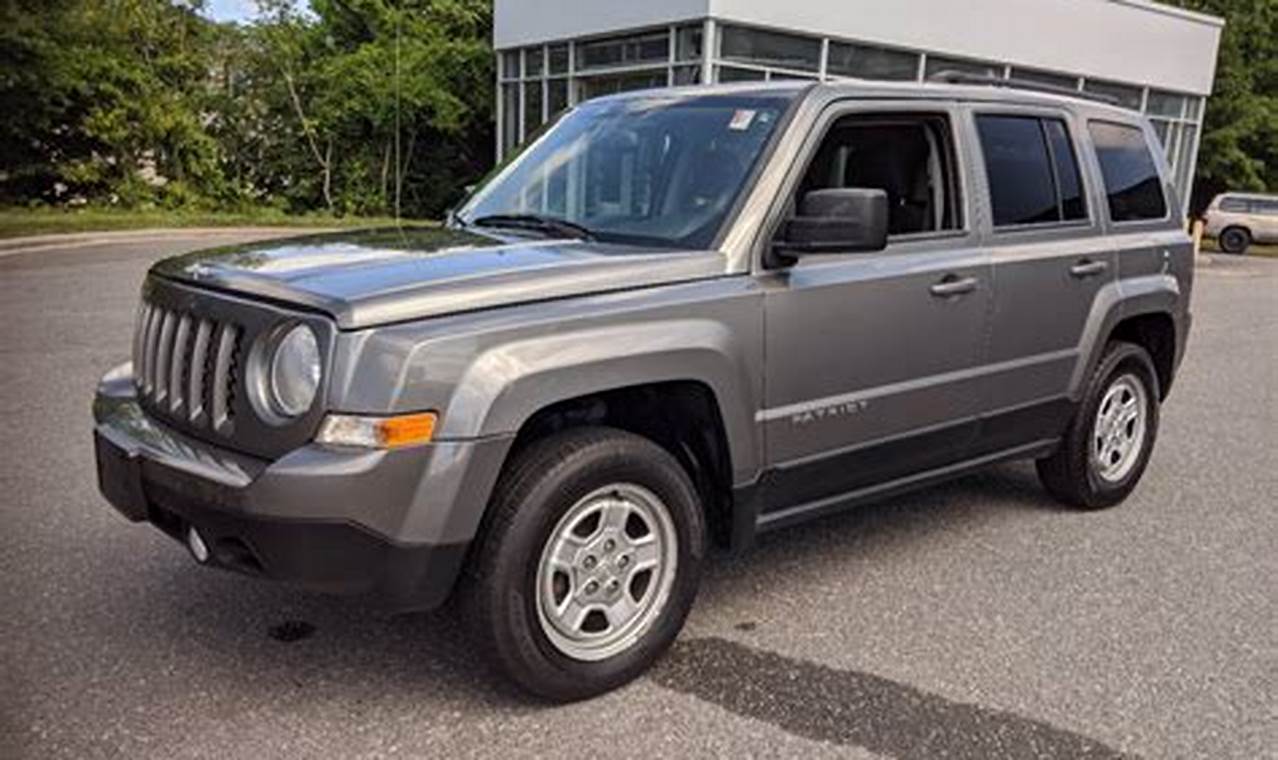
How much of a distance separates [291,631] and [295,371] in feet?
3.93

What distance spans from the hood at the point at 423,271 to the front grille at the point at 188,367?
0.44 feet

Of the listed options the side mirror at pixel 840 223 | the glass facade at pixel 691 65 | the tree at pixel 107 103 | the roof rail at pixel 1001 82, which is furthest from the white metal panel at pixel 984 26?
the side mirror at pixel 840 223

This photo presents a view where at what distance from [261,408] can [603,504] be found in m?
1.05

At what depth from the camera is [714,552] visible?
461 centimetres

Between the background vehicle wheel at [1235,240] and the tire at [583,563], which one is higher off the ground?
the tire at [583,563]

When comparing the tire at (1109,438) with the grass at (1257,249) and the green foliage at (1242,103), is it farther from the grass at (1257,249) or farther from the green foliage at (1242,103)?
the green foliage at (1242,103)

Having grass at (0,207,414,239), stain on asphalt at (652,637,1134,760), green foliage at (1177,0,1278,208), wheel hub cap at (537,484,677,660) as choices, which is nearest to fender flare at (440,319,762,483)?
wheel hub cap at (537,484,677,660)

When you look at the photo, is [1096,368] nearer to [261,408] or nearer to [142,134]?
[261,408]

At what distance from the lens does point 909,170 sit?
4.39 meters

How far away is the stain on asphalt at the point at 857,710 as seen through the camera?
3141mm

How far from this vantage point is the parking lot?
124 inches

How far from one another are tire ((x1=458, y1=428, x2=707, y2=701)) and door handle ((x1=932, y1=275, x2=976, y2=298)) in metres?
1.33

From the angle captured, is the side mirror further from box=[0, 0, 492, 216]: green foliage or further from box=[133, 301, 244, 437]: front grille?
box=[0, 0, 492, 216]: green foliage

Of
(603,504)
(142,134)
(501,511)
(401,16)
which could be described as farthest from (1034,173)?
(401,16)
